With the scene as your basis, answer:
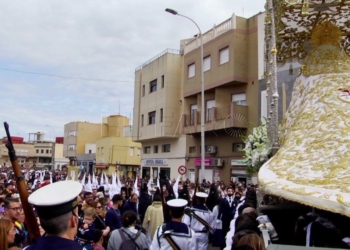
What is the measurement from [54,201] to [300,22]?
642 cm

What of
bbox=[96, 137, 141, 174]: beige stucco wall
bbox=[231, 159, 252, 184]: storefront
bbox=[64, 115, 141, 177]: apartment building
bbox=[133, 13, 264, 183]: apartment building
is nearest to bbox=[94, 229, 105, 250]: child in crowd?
bbox=[133, 13, 264, 183]: apartment building

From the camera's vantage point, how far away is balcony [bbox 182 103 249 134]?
76.2 ft

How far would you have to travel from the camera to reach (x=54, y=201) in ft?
6.85

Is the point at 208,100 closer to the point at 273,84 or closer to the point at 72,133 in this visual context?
the point at 273,84

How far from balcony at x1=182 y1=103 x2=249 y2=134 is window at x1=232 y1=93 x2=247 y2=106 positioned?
0.72 m

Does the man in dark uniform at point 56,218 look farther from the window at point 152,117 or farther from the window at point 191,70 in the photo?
the window at point 152,117

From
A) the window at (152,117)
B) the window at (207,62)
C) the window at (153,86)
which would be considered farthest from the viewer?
the window at (153,86)

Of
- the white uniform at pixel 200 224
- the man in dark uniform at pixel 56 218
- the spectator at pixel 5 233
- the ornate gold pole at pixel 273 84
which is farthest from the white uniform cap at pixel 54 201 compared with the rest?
the white uniform at pixel 200 224

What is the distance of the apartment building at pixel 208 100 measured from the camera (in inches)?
923

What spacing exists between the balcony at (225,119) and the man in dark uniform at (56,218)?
21.4m

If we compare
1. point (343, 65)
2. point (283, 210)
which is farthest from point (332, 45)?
point (283, 210)

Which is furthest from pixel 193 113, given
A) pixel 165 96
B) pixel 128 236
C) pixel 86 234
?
pixel 86 234

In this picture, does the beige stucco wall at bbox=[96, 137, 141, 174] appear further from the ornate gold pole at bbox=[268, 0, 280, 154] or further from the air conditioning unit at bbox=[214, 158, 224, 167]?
the ornate gold pole at bbox=[268, 0, 280, 154]

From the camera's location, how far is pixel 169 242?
14.7ft
